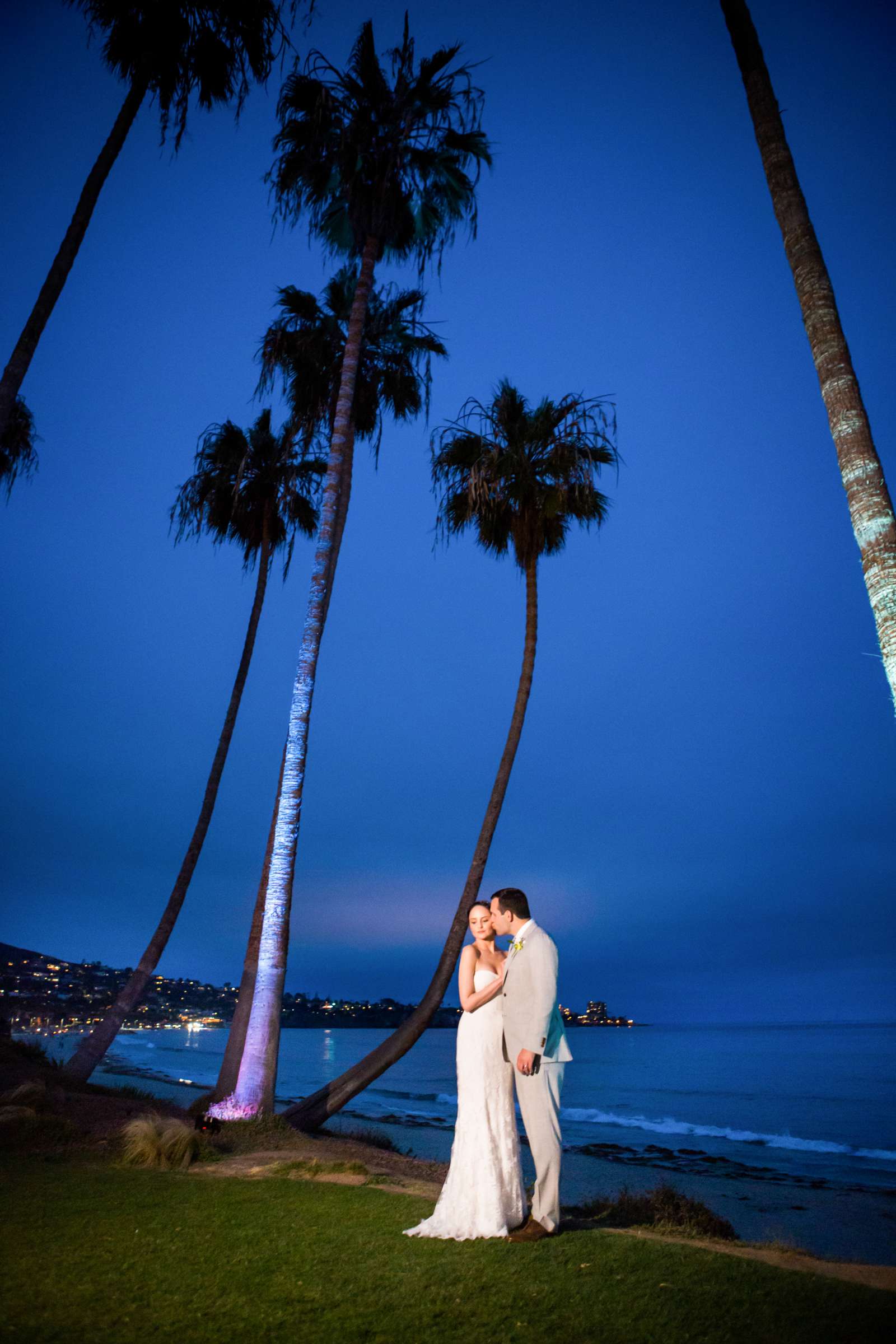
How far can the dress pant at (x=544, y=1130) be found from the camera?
525 centimetres

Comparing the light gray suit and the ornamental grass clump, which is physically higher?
the light gray suit

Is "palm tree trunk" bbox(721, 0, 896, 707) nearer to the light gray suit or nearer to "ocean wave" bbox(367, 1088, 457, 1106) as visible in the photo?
the light gray suit

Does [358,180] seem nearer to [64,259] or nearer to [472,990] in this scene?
[64,259]

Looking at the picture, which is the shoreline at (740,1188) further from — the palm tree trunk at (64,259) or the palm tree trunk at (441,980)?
the palm tree trunk at (64,259)

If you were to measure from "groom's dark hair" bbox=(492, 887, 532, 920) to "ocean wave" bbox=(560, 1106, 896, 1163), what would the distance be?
20.3m

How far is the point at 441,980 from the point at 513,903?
9.10 m

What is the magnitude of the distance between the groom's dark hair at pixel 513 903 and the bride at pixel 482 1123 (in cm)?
16

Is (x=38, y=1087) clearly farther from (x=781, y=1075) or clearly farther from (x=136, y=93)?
(x=781, y=1075)

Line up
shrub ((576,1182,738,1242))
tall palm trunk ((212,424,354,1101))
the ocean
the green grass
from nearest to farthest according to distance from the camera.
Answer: the green grass, shrub ((576,1182,738,1242)), tall palm trunk ((212,424,354,1101)), the ocean

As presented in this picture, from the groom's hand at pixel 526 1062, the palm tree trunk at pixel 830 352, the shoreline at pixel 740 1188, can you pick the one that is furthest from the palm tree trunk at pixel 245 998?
the palm tree trunk at pixel 830 352

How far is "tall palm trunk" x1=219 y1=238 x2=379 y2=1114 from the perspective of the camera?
34.0 feet

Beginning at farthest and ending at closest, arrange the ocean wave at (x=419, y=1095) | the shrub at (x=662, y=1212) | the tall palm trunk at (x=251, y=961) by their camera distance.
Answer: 1. the ocean wave at (x=419, y=1095)
2. the tall palm trunk at (x=251, y=961)
3. the shrub at (x=662, y=1212)

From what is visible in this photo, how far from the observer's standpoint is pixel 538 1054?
5.25 meters

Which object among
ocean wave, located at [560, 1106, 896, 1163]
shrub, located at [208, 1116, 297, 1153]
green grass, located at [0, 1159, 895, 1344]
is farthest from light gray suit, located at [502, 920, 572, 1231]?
ocean wave, located at [560, 1106, 896, 1163]
